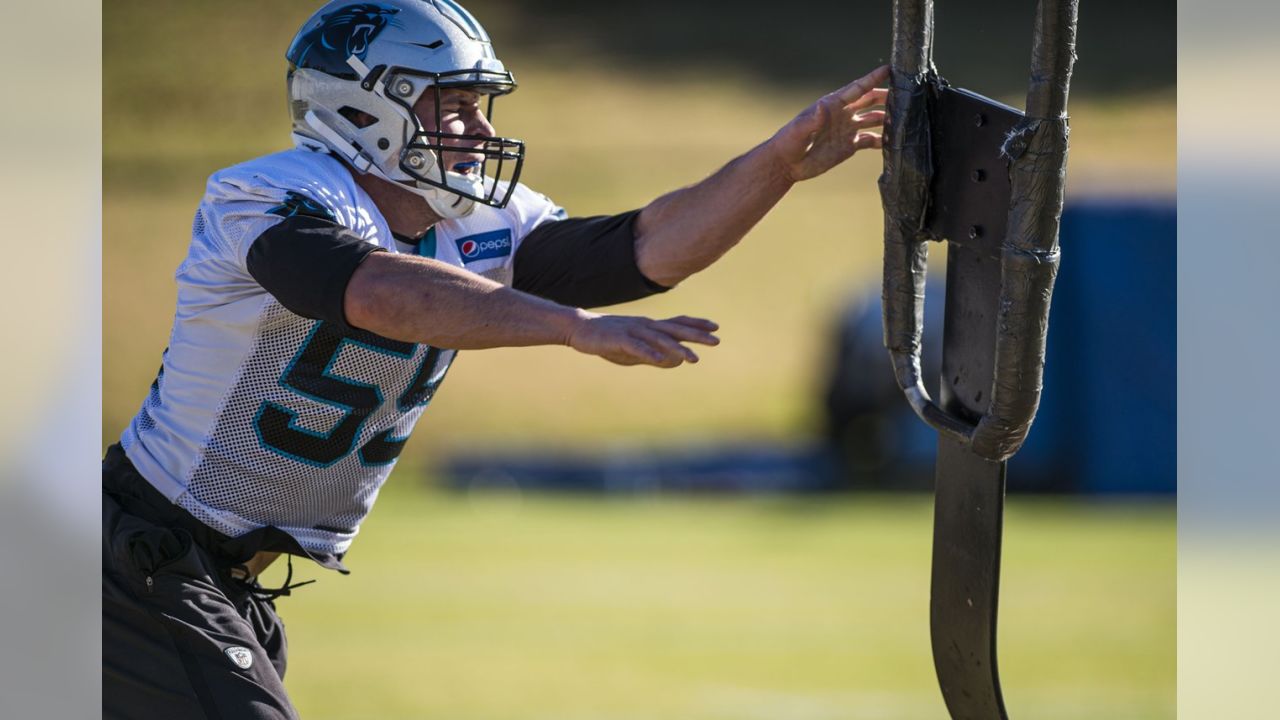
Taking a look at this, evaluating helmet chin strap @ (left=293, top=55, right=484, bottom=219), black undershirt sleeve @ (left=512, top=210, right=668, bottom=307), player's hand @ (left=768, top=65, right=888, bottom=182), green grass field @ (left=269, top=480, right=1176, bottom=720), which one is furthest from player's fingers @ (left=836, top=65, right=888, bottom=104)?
green grass field @ (left=269, top=480, right=1176, bottom=720)

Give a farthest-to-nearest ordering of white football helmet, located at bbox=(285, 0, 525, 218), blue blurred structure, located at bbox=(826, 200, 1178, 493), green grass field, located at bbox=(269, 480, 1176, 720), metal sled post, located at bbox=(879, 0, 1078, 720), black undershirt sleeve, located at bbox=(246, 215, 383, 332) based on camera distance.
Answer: blue blurred structure, located at bbox=(826, 200, 1178, 493) → green grass field, located at bbox=(269, 480, 1176, 720) → white football helmet, located at bbox=(285, 0, 525, 218) → black undershirt sleeve, located at bbox=(246, 215, 383, 332) → metal sled post, located at bbox=(879, 0, 1078, 720)

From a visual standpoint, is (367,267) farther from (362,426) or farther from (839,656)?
(839,656)

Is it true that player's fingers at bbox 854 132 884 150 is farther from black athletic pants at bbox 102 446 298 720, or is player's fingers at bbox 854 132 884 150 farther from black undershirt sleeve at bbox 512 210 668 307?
black athletic pants at bbox 102 446 298 720

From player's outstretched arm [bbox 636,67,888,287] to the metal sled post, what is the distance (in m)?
0.28

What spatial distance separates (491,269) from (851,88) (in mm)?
746

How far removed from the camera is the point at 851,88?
2.47 meters

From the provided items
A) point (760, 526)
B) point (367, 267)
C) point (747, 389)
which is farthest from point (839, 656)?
point (747, 389)

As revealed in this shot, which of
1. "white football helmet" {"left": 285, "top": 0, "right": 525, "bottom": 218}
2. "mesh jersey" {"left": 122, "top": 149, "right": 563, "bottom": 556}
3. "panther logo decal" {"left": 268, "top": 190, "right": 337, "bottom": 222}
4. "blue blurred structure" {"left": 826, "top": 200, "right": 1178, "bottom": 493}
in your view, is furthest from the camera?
"blue blurred structure" {"left": 826, "top": 200, "right": 1178, "bottom": 493}

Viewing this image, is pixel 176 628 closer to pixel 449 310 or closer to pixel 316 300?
pixel 316 300

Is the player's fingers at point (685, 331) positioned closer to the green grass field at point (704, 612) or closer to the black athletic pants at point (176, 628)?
the black athletic pants at point (176, 628)

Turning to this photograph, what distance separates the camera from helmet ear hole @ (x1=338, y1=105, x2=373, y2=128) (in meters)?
2.62

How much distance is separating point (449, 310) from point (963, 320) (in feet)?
2.37

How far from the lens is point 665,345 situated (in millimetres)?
1863

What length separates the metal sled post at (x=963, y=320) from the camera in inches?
76.7
